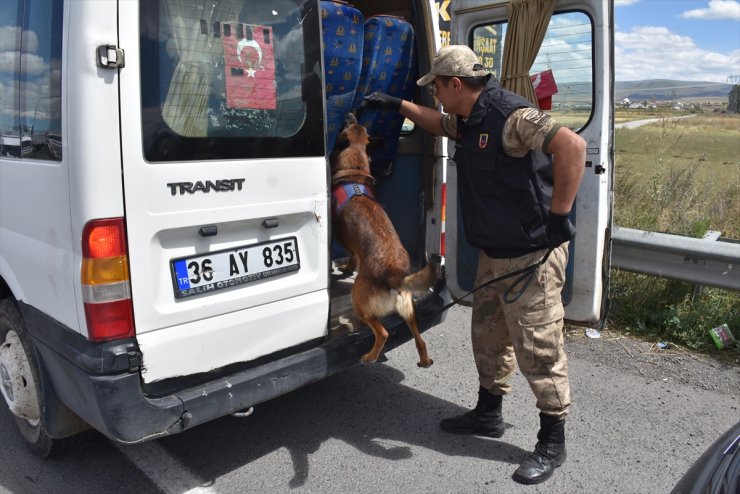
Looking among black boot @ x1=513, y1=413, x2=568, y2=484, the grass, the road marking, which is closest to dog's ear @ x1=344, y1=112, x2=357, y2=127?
black boot @ x1=513, y1=413, x2=568, y2=484

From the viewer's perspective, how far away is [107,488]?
2.80 meters

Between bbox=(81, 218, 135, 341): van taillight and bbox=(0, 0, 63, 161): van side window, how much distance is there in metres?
0.34

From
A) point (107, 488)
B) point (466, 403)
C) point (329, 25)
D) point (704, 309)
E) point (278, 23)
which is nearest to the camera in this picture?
point (278, 23)

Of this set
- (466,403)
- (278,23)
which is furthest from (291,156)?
(466,403)

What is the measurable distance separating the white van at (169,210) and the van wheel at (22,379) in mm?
11

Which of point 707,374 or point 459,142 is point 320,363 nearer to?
point 459,142

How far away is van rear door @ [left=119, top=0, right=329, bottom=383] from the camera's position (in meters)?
2.21

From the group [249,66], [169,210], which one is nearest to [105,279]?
[169,210]

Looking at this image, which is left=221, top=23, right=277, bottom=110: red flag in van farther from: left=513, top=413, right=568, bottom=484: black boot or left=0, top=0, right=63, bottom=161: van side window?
left=513, top=413, right=568, bottom=484: black boot

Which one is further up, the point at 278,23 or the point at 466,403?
the point at 278,23

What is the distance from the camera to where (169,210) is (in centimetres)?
227

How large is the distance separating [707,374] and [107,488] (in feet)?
12.1

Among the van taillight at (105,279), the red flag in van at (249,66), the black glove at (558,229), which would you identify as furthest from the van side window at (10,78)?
the black glove at (558,229)

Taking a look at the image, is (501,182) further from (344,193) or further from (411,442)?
(411,442)
